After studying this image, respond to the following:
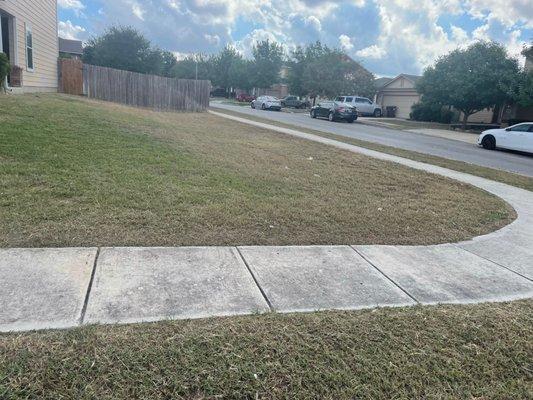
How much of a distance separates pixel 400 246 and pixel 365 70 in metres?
44.8

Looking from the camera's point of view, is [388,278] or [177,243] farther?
[177,243]

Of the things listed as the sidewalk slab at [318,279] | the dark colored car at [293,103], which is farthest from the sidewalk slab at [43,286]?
the dark colored car at [293,103]

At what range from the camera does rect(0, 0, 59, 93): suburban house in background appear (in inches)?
573

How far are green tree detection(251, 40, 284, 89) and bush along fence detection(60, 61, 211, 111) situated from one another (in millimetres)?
36139

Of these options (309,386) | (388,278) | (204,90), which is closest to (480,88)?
(204,90)

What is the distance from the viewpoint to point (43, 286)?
134 inches

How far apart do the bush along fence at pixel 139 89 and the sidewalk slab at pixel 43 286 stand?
1881 centimetres

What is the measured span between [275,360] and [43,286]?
1.98 m

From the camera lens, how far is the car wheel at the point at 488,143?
65.0 feet

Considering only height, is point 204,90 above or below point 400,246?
above

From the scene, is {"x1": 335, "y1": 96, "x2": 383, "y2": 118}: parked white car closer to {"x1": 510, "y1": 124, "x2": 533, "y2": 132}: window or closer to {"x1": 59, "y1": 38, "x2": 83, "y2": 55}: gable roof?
{"x1": 510, "y1": 124, "x2": 533, "y2": 132}: window

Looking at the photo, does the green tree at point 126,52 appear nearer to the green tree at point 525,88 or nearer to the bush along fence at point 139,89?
the bush along fence at point 139,89

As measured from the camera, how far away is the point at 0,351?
257 cm

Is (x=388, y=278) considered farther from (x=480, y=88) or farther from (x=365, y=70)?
(x=365, y=70)
